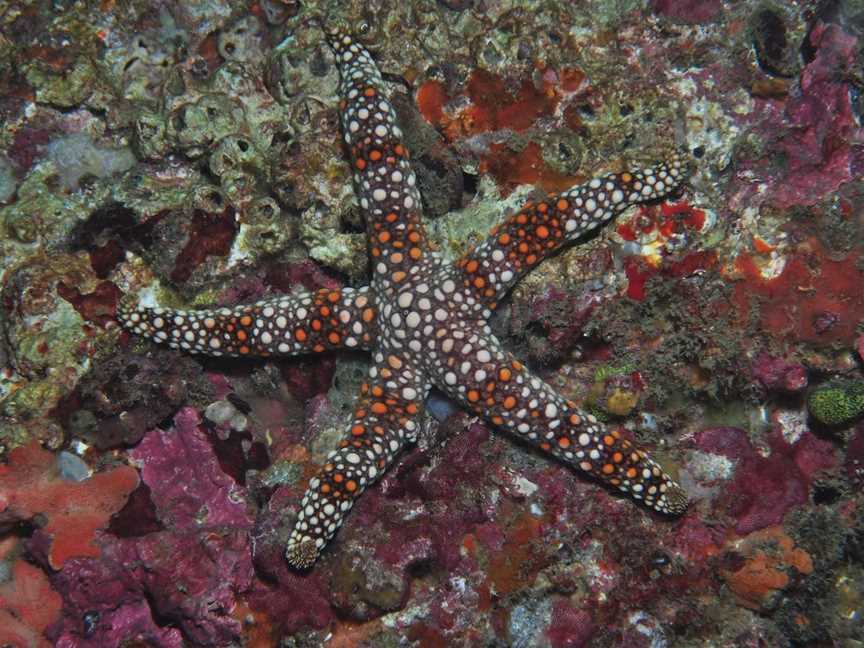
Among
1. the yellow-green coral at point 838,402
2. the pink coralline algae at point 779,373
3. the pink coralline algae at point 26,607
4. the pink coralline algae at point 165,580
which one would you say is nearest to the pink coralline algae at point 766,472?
the yellow-green coral at point 838,402

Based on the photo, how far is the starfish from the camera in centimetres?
559

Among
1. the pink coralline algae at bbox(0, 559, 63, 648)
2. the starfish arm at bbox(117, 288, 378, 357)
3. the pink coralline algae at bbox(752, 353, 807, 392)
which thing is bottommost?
the pink coralline algae at bbox(0, 559, 63, 648)

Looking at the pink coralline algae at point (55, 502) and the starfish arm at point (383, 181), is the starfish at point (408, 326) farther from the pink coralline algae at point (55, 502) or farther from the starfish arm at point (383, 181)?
the pink coralline algae at point (55, 502)

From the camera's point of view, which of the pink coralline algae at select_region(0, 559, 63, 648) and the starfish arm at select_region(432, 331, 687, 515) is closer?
Result: the starfish arm at select_region(432, 331, 687, 515)

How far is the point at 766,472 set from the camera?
5.84 m

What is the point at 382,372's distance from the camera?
5969 mm

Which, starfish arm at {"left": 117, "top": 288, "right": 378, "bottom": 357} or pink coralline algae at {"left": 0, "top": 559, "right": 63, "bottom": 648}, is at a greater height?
starfish arm at {"left": 117, "top": 288, "right": 378, "bottom": 357}

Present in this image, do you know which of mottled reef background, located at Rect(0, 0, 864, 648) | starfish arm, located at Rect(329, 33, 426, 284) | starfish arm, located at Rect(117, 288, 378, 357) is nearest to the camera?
mottled reef background, located at Rect(0, 0, 864, 648)

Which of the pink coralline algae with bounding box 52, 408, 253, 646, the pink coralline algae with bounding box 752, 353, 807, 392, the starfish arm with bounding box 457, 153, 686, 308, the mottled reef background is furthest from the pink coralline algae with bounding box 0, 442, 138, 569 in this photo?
the pink coralline algae with bounding box 752, 353, 807, 392

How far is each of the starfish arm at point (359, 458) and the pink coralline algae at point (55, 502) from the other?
6.34 ft

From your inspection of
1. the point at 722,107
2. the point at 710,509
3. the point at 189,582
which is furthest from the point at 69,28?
the point at 710,509

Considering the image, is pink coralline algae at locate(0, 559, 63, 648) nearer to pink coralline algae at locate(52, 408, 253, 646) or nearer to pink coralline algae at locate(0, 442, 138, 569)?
pink coralline algae at locate(52, 408, 253, 646)

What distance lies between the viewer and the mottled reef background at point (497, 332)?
18.6 ft

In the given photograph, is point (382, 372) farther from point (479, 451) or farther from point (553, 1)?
point (553, 1)
